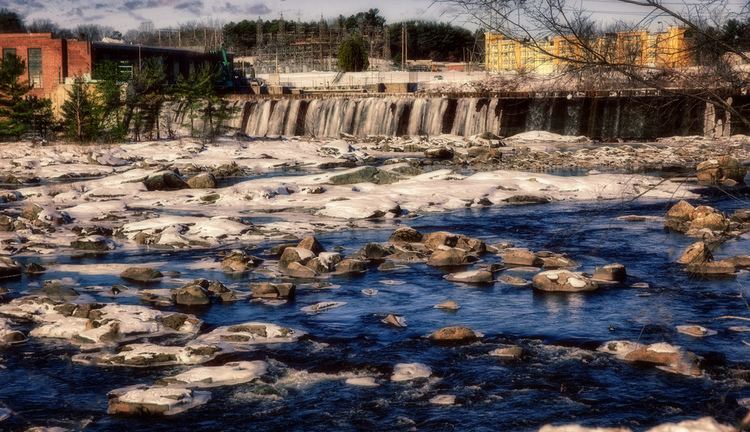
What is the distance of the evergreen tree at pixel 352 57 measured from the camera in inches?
3113

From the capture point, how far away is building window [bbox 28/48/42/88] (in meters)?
52.1

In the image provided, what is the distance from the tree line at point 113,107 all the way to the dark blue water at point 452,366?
993 inches

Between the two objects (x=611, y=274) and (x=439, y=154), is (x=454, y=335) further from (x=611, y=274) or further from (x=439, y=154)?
(x=439, y=154)

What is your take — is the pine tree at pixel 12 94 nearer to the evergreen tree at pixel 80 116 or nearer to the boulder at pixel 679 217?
the evergreen tree at pixel 80 116

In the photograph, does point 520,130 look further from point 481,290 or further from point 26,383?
point 26,383

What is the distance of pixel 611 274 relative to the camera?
1347 cm

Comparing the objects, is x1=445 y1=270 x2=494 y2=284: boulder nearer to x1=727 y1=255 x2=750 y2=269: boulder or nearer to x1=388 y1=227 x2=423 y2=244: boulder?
x1=388 y1=227 x2=423 y2=244: boulder

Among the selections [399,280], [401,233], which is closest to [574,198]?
[401,233]

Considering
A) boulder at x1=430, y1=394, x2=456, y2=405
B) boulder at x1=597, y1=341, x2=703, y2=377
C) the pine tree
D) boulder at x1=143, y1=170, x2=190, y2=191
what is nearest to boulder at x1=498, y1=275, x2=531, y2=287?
boulder at x1=597, y1=341, x2=703, y2=377

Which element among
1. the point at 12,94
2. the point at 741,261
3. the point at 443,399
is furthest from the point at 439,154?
the point at 443,399

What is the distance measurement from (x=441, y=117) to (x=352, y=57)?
36.1 m

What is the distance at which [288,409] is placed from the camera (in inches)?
331

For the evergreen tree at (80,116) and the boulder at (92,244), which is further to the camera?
the evergreen tree at (80,116)

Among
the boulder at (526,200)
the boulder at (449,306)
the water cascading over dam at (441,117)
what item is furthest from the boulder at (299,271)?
the water cascading over dam at (441,117)
